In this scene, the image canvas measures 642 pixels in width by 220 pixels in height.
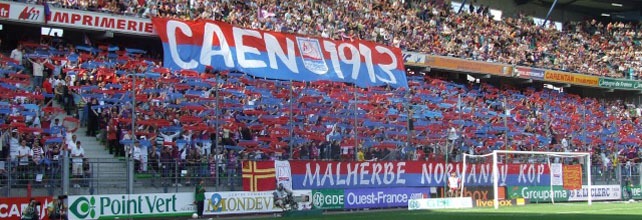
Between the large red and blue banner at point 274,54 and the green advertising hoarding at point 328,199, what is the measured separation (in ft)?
12.9

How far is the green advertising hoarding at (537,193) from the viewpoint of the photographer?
3697cm

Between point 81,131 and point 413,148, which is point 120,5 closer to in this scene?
point 81,131

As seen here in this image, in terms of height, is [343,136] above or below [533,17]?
below

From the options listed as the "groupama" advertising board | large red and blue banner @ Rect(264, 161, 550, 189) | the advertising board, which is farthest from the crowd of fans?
the "groupama" advertising board

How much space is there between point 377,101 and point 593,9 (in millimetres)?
32160

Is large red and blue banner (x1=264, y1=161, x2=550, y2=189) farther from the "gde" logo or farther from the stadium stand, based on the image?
the "gde" logo

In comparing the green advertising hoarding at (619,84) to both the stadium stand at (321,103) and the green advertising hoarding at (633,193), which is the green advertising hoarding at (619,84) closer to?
the stadium stand at (321,103)

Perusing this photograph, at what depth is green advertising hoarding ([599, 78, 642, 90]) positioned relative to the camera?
53.0 metres

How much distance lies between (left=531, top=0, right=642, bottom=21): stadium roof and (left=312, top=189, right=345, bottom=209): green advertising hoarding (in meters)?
34.6

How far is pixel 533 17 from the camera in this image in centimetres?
5941

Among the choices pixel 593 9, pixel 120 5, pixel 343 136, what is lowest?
pixel 343 136

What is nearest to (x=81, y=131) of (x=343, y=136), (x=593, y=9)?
(x=343, y=136)

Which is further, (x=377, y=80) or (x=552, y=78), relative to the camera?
(x=552, y=78)

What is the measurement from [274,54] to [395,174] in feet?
23.5
